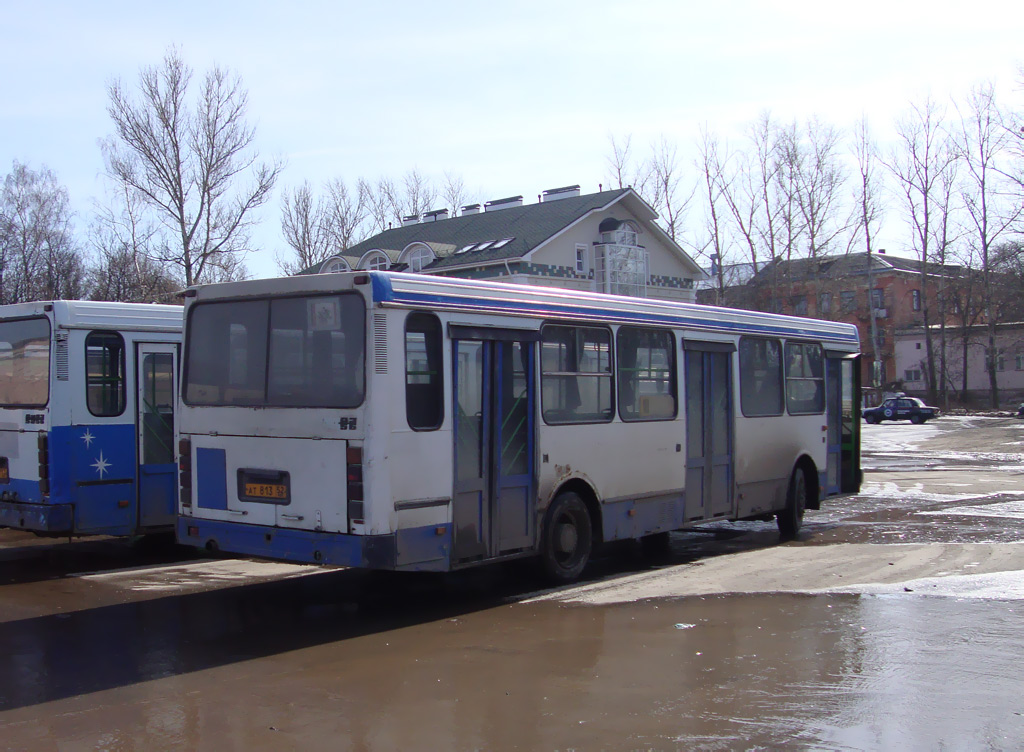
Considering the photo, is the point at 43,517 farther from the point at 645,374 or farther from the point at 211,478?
the point at 645,374

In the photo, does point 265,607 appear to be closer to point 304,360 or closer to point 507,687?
point 304,360

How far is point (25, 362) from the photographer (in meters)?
10.7

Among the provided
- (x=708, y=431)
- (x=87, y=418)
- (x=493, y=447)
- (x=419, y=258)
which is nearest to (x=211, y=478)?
(x=493, y=447)

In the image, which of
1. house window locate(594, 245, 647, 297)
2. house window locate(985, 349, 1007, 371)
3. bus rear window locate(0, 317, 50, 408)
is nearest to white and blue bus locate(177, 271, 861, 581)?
bus rear window locate(0, 317, 50, 408)

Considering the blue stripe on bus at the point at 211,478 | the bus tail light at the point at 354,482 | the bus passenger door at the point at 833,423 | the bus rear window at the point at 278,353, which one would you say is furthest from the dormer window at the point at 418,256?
the bus tail light at the point at 354,482

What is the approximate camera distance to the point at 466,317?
28.3ft

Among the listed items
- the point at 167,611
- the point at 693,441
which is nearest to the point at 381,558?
the point at 167,611

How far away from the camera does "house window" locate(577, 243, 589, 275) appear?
4453cm

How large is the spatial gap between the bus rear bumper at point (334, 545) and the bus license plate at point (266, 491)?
27cm

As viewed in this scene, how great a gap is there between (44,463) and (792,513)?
9.17m

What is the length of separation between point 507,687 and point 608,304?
16.0ft

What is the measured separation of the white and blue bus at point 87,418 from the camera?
10422 mm

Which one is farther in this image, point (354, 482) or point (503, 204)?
point (503, 204)

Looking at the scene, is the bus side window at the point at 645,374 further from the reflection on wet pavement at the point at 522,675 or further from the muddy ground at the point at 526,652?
the reflection on wet pavement at the point at 522,675
